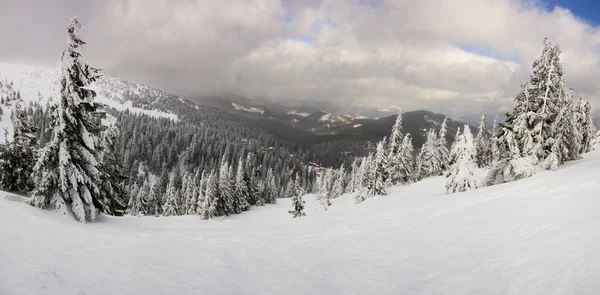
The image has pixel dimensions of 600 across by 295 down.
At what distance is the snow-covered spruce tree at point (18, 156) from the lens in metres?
31.5

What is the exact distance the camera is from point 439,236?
47.6ft

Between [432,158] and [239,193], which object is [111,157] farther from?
[432,158]

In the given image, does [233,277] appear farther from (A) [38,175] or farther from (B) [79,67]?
(B) [79,67]

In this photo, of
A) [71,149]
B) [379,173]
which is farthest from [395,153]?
[71,149]

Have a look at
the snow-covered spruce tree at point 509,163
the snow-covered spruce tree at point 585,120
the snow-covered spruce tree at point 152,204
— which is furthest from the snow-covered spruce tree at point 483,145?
the snow-covered spruce tree at point 152,204

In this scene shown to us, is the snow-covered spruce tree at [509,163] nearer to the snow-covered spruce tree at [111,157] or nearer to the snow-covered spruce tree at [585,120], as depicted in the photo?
the snow-covered spruce tree at [585,120]

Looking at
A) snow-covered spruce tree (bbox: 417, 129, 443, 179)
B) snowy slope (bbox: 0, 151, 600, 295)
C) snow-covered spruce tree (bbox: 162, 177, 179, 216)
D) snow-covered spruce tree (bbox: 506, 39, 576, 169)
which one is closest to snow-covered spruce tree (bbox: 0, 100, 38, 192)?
snowy slope (bbox: 0, 151, 600, 295)

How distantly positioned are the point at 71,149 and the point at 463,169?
34878 millimetres

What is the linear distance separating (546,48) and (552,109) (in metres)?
5.57

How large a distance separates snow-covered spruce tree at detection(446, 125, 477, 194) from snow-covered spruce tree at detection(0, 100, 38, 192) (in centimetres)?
4559

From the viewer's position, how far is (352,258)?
44.8 ft

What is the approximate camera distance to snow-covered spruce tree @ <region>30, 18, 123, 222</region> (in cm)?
1634

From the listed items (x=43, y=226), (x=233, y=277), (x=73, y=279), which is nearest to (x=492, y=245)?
(x=233, y=277)

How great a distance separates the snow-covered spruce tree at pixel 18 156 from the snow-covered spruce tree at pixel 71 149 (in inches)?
808
